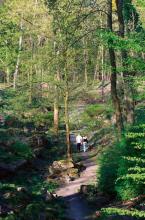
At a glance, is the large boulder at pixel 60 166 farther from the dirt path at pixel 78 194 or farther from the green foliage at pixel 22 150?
the green foliage at pixel 22 150

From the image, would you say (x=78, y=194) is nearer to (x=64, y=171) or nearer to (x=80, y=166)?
(x=64, y=171)

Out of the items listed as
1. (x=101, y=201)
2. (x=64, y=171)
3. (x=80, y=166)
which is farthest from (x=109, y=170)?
(x=80, y=166)

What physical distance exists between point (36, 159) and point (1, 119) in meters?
9.79

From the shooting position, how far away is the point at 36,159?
1230 inches

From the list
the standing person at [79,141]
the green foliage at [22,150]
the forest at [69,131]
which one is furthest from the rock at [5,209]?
the standing person at [79,141]

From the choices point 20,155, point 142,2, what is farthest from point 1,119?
point 142,2

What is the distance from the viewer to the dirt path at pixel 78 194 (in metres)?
18.5

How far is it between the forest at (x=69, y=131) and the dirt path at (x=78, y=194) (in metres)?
0.05

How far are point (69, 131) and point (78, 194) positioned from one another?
8.35 m

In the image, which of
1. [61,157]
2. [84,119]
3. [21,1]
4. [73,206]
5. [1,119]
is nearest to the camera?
[73,206]

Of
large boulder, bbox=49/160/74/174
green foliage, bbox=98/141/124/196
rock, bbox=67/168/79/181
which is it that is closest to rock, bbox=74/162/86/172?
large boulder, bbox=49/160/74/174

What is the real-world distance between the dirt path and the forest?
5cm

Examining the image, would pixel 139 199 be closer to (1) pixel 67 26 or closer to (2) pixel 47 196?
(2) pixel 47 196

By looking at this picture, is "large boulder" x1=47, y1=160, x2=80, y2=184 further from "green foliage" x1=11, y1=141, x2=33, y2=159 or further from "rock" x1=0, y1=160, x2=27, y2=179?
"green foliage" x1=11, y1=141, x2=33, y2=159
